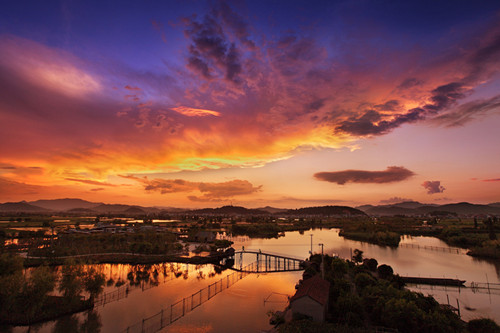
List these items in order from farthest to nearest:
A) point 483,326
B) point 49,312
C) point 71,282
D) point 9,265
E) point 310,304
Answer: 1. point 9,265
2. point 71,282
3. point 49,312
4. point 310,304
5. point 483,326

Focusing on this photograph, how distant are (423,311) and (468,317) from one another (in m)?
10.6

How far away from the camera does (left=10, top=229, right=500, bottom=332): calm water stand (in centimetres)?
2706

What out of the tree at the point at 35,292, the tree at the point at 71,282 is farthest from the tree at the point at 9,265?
the tree at the point at 35,292

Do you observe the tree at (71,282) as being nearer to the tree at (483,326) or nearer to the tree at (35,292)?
the tree at (35,292)

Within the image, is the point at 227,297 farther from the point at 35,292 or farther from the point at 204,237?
the point at 204,237

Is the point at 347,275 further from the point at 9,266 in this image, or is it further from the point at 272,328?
Answer: the point at 9,266

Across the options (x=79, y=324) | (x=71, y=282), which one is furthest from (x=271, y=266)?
(x=79, y=324)

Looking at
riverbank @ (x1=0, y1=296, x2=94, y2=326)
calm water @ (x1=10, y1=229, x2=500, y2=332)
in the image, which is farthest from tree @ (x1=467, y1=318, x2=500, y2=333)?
riverbank @ (x1=0, y1=296, x2=94, y2=326)

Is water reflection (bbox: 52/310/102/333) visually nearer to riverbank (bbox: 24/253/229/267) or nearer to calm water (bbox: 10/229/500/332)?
calm water (bbox: 10/229/500/332)

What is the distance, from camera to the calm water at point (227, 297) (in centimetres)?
2706

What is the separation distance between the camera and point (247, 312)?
99.0ft

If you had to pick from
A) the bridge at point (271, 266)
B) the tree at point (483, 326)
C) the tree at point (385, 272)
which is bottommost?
the bridge at point (271, 266)

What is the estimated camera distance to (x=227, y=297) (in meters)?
35.0

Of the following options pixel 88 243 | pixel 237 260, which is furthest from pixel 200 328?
pixel 88 243
